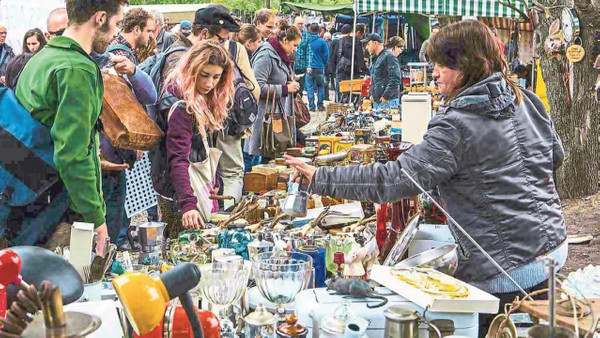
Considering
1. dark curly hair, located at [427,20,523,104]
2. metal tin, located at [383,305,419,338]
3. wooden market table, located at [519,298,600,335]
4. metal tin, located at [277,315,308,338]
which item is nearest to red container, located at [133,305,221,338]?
metal tin, located at [277,315,308,338]

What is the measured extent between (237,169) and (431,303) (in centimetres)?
391

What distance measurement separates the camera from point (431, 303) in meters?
2.02

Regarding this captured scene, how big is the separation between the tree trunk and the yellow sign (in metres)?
0.10

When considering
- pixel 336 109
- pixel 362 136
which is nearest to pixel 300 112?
pixel 336 109

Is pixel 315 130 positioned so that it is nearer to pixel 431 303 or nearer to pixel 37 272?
pixel 431 303

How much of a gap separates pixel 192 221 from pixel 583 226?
4841 millimetres

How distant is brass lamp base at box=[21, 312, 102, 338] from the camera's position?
3.30 ft

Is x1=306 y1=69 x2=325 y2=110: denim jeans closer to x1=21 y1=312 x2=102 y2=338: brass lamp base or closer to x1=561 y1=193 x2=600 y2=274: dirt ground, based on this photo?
x1=561 y1=193 x2=600 y2=274: dirt ground

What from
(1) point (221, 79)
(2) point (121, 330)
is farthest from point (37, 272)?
(1) point (221, 79)

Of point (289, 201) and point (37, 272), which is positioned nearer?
point (37, 272)

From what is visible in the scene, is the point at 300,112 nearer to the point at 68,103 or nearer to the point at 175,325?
the point at 68,103

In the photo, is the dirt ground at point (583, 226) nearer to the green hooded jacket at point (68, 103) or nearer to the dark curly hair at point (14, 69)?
the green hooded jacket at point (68, 103)

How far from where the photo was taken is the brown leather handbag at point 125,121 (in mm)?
3986

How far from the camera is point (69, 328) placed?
1.03 meters
